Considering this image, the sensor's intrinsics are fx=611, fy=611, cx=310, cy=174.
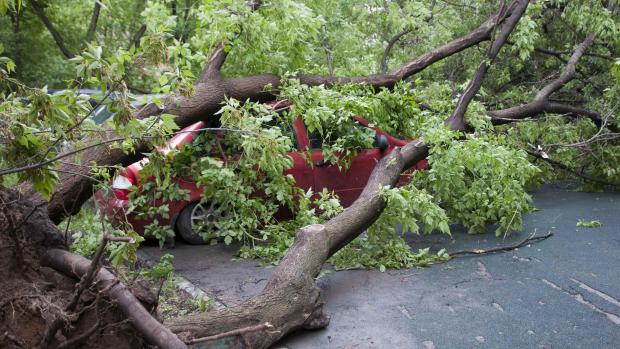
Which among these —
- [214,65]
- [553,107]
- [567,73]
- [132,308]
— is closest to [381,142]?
[214,65]

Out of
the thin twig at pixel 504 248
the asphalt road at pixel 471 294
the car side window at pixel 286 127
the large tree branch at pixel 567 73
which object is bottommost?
the thin twig at pixel 504 248

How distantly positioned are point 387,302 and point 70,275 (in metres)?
2.85

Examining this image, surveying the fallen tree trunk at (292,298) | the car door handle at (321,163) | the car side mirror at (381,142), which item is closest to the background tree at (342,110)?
the fallen tree trunk at (292,298)

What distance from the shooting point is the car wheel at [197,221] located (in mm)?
7328

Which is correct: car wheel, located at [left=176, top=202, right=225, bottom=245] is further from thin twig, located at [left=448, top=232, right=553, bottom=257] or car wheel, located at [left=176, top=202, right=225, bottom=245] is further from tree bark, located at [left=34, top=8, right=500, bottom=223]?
thin twig, located at [left=448, top=232, right=553, bottom=257]

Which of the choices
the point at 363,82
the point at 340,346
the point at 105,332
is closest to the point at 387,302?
the point at 340,346

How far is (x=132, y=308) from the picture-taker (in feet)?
11.2

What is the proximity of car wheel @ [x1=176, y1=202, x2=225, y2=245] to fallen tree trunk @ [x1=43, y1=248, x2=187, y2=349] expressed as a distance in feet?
11.4

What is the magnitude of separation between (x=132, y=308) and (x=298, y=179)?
4.64 metres

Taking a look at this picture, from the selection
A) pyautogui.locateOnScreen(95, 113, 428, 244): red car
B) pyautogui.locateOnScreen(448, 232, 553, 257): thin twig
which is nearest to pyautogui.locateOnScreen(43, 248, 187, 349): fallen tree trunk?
pyautogui.locateOnScreen(95, 113, 428, 244): red car

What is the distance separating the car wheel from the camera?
24.0 ft

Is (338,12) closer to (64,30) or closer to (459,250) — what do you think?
(459,250)

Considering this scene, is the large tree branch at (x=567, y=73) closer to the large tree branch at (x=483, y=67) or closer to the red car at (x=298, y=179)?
the large tree branch at (x=483, y=67)

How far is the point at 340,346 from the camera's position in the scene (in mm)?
4648
